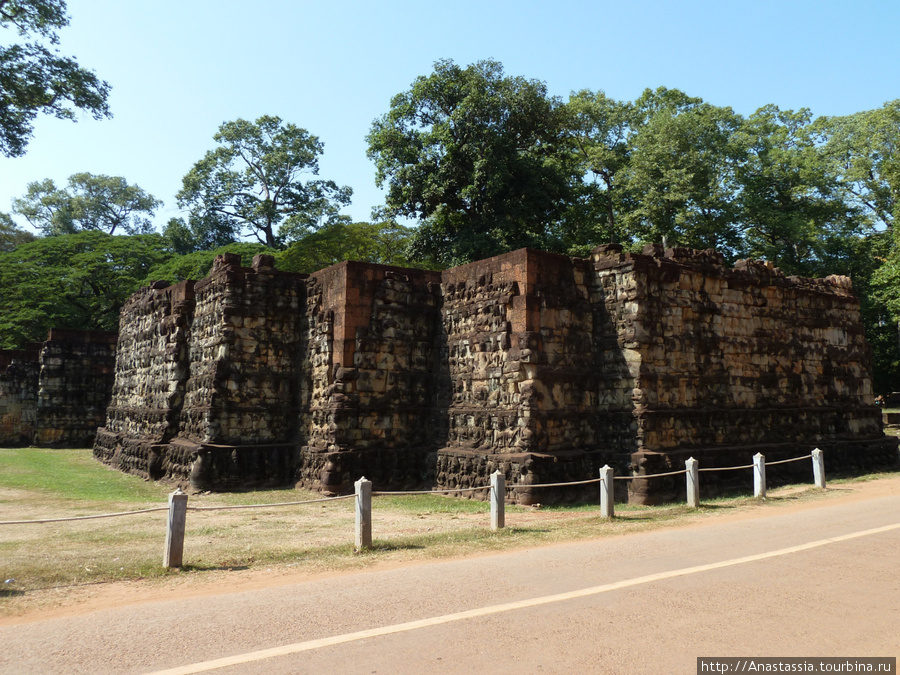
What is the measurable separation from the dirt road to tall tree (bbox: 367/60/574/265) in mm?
21905

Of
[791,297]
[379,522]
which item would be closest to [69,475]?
[379,522]

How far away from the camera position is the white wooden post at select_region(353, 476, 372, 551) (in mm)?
8438

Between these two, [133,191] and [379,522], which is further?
[133,191]

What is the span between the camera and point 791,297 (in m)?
17.2

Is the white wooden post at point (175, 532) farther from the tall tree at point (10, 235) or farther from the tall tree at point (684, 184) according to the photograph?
the tall tree at point (10, 235)

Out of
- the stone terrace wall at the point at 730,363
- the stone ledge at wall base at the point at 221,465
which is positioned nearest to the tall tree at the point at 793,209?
the stone terrace wall at the point at 730,363

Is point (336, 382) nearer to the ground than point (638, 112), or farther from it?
nearer to the ground

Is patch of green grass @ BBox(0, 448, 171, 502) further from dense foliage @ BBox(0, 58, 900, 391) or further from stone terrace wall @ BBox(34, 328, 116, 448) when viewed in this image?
dense foliage @ BBox(0, 58, 900, 391)

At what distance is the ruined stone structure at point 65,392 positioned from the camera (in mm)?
28016

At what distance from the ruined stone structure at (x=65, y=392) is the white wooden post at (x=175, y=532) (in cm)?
2442

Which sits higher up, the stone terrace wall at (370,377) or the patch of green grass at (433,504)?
the stone terrace wall at (370,377)

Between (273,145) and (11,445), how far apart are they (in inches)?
957

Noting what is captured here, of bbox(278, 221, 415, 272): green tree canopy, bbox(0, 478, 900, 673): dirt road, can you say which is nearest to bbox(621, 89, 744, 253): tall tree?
bbox(278, 221, 415, 272): green tree canopy

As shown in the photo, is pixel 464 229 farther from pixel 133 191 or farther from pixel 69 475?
pixel 133 191
